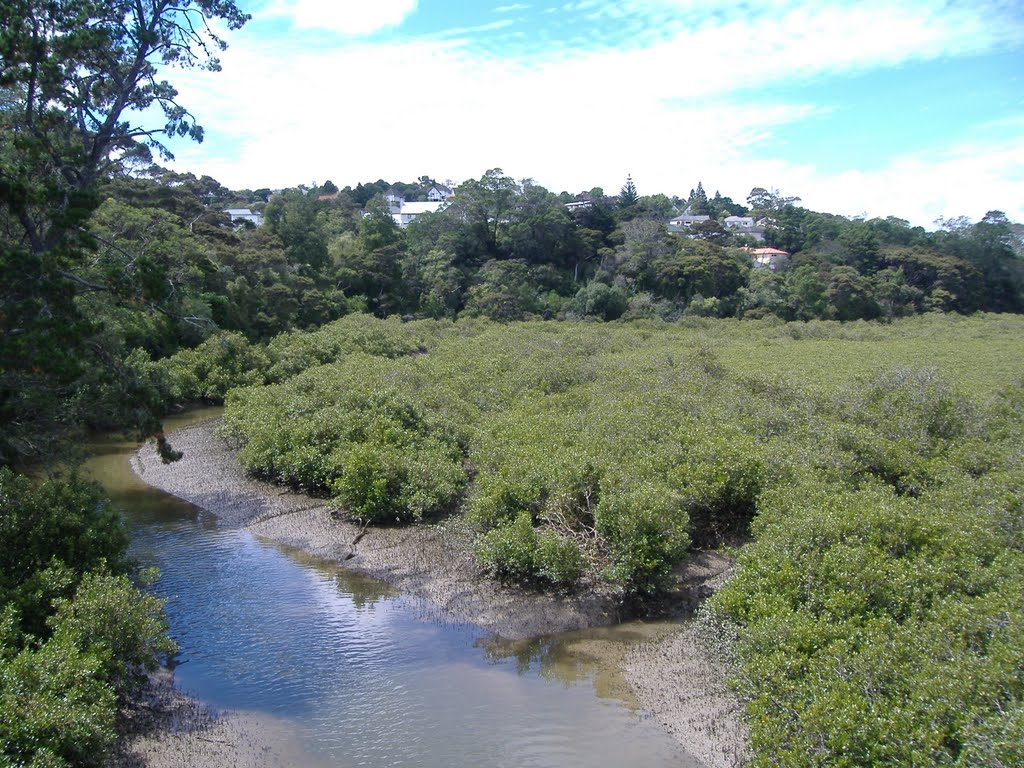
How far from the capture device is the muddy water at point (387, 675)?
31.2 feet

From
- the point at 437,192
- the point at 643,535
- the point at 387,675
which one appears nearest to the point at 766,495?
the point at 643,535

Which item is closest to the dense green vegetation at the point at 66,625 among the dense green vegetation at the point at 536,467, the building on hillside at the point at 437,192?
the dense green vegetation at the point at 536,467

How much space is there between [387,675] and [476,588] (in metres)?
3.23

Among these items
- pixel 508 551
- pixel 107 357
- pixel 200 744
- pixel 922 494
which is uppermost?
pixel 107 357

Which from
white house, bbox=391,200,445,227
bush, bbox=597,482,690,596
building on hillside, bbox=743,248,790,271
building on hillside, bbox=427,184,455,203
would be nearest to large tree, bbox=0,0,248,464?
bush, bbox=597,482,690,596

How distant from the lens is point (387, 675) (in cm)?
1116

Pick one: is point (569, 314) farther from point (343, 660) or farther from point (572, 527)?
point (343, 660)

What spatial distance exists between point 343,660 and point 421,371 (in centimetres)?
1665

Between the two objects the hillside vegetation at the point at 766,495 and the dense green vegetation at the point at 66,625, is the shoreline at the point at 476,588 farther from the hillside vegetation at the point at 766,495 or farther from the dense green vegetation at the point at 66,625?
the dense green vegetation at the point at 66,625

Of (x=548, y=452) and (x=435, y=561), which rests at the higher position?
(x=548, y=452)

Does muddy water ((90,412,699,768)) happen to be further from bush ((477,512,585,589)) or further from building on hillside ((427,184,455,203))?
building on hillside ((427,184,455,203))

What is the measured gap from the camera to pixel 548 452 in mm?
16734

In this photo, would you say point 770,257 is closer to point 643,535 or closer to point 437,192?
point 437,192

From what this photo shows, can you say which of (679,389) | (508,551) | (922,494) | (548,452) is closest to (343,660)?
(508,551)
